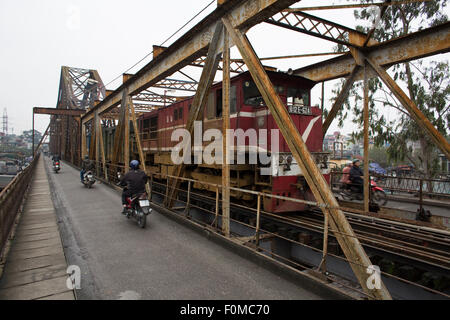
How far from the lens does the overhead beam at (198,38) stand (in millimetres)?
4586

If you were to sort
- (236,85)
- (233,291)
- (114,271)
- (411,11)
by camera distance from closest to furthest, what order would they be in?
(233,291)
(114,271)
(236,85)
(411,11)

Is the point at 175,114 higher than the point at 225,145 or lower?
higher

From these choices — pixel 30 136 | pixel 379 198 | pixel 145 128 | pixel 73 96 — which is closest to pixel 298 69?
pixel 379 198

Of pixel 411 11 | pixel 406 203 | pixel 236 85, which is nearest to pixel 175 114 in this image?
pixel 236 85

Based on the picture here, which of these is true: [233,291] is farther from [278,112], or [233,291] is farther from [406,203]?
[406,203]

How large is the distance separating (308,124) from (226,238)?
13.9 feet

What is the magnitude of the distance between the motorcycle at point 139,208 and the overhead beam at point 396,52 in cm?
668

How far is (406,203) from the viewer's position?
1159 centimetres

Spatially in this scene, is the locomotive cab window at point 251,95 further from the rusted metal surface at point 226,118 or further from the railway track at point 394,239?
the railway track at point 394,239

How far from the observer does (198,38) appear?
6410 mm

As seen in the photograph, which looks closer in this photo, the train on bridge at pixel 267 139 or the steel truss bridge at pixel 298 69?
the steel truss bridge at pixel 298 69

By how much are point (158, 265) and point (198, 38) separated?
5.04 metres

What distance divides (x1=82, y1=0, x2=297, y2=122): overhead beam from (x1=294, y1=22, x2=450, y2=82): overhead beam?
4.28 m

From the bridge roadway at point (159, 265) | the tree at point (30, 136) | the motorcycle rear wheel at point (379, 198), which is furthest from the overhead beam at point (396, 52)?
the tree at point (30, 136)
